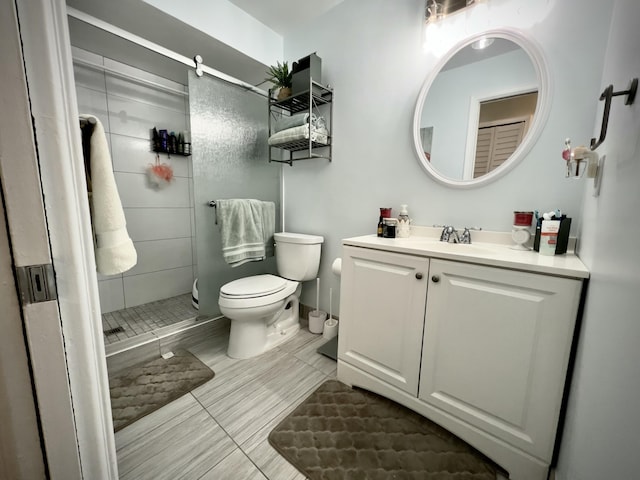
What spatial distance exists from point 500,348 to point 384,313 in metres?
0.45

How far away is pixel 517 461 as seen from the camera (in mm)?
898

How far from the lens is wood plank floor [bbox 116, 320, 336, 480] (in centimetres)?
94

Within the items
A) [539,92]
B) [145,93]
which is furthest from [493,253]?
[145,93]

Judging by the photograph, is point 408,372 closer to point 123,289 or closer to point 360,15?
point 360,15

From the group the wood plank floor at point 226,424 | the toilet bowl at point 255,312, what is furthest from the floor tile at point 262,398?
the toilet bowl at point 255,312

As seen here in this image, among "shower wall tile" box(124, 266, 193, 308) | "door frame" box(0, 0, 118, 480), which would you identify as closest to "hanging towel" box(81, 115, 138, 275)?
"door frame" box(0, 0, 118, 480)

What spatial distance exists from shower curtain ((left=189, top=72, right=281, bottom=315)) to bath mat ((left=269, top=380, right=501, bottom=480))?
103 cm

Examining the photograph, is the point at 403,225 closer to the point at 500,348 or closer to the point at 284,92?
the point at 500,348

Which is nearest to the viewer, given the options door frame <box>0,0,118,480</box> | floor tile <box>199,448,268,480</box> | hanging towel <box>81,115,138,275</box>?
door frame <box>0,0,118,480</box>

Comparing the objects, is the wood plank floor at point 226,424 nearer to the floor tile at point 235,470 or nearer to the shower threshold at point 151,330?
the floor tile at point 235,470

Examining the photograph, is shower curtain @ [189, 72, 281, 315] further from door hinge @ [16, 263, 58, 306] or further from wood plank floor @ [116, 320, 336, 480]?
door hinge @ [16, 263, 58, 306]

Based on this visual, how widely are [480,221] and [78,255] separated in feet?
5.03

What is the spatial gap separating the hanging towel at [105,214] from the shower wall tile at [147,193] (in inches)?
65.1

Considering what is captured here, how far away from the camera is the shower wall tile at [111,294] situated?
1979 mm
